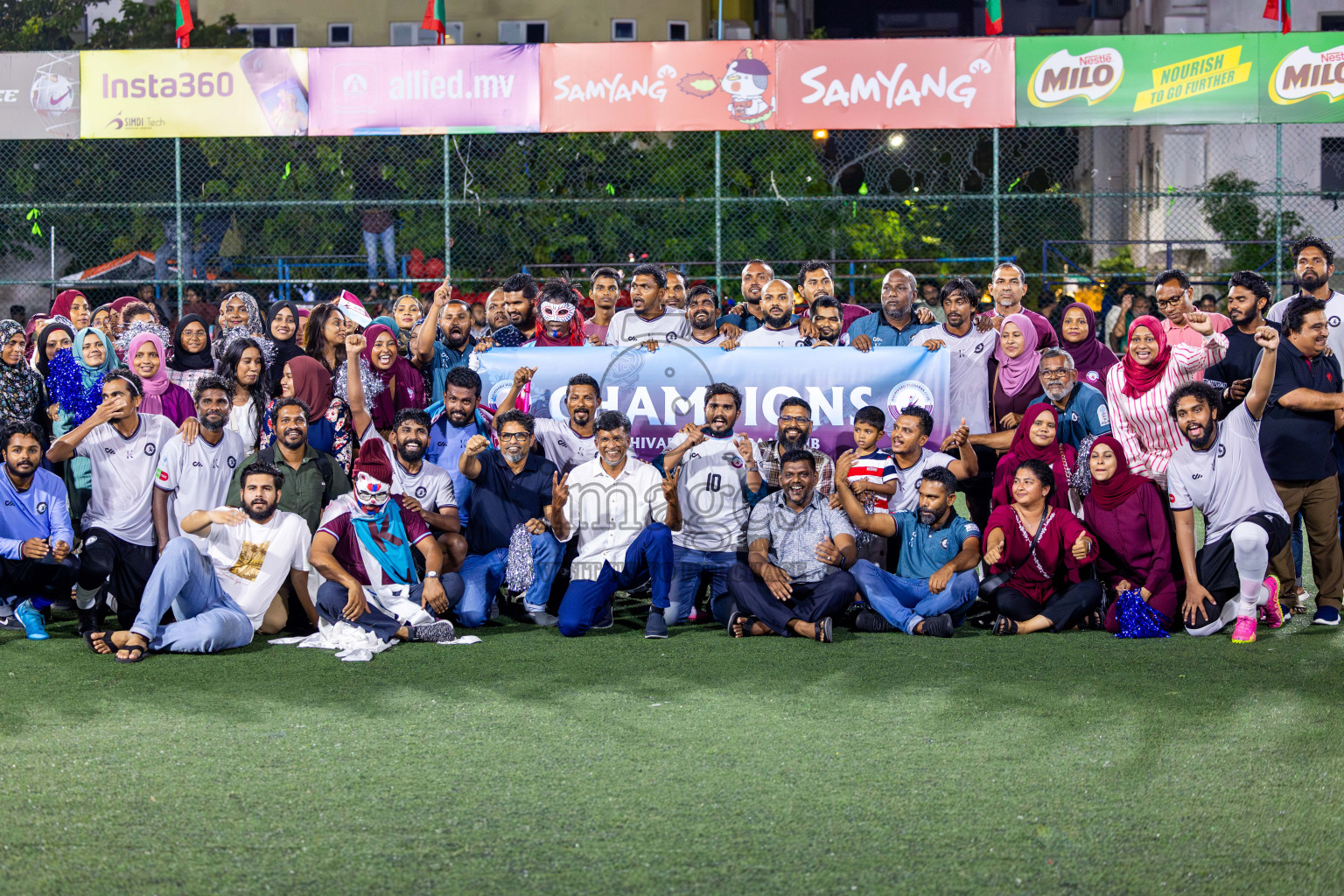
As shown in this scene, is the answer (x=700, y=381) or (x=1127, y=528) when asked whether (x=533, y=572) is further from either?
(x=1127, y=528)

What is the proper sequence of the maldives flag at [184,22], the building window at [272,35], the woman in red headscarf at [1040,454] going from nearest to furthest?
the woman in red headscarf at [1040,454] < the maldives flag at [184,22] < the building window at [272,35]

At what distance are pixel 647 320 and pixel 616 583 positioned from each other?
2058 mm

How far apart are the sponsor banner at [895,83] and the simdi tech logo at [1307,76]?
2717 mm

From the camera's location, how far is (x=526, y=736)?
16.2ft

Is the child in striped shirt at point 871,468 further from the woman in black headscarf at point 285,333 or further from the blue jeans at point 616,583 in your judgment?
the woman in black headscarf at point 285,333

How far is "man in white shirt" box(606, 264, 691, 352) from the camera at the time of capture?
8.40 metres

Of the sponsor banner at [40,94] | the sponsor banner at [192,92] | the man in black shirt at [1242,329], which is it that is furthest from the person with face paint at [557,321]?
the sponsor banner at [40,94]

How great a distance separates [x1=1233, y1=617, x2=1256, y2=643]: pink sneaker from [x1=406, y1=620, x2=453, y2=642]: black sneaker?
12.9 feet

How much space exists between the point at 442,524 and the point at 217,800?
3.05 m

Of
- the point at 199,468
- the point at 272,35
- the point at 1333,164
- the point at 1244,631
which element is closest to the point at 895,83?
the point at 1244,631

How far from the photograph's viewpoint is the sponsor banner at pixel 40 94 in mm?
13602

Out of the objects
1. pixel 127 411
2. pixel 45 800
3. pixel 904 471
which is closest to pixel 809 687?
pixel 904 471

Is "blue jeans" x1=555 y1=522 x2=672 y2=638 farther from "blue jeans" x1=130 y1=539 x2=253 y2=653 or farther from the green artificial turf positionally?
"blue jeans" x1=130 y1=539 x2=253 y2=653

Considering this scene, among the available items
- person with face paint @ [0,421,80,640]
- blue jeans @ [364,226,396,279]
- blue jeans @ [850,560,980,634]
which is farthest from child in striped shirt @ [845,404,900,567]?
blue jeans @ [364,226,396,279]
